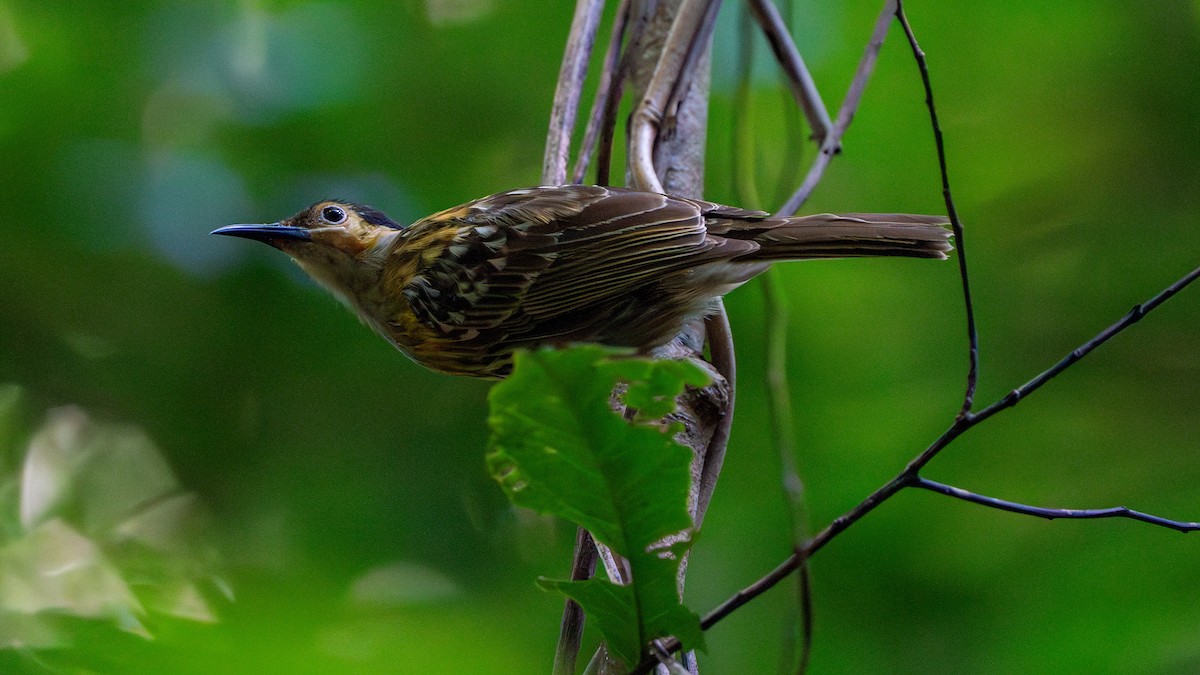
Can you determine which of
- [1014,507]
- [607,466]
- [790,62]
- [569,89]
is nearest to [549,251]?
[569,89]

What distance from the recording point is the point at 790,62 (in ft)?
10.3

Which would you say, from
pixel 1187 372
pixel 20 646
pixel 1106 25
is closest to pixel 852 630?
pixel 1187 372

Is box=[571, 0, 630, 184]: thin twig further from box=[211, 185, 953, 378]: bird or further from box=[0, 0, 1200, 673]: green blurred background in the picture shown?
box=[0, 0, 1200, 673]: green blurred background

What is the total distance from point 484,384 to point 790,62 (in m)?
1.51

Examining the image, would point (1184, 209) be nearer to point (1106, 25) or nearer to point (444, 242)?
point (1106, 25)

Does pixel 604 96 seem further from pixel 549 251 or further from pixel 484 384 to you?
pixel 484 384

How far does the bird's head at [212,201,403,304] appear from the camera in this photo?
125 inches

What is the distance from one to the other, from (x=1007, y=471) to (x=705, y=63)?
1618 millimetres

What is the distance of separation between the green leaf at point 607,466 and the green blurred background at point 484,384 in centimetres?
112

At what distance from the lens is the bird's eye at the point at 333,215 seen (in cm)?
324

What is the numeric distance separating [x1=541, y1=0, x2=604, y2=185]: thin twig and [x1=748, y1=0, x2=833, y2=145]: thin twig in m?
0.53

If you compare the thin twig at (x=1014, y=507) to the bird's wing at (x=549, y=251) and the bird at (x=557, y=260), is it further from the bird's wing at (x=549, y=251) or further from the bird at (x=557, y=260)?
the bird's wing at (x=549, y=251)

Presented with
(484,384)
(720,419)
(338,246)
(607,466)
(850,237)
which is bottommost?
(484,384)

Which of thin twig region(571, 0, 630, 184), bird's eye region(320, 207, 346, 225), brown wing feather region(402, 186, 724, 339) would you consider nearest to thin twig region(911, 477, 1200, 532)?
brown wing feather region(402, 186, 724, 339)
